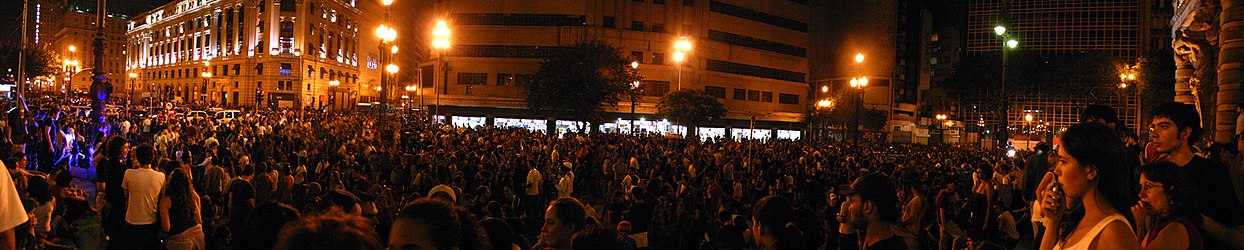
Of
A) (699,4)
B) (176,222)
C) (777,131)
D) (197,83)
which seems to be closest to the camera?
(176,222)

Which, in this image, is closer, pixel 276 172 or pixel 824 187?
pixel 276 172

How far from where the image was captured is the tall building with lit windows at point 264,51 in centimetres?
8806

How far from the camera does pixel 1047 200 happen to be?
3068mm

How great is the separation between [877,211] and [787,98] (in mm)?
66290

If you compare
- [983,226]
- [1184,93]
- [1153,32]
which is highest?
[1153,32]

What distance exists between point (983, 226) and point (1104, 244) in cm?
776

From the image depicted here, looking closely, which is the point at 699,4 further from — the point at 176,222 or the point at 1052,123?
the point at 176,222

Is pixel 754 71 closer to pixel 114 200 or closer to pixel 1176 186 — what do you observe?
pixel 114 200

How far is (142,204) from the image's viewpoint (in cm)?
650

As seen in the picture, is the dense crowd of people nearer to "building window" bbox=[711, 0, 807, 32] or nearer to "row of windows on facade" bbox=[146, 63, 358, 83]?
"building window" bbox=[711, 0, 807, 32]

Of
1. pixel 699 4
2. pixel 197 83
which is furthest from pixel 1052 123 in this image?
pixel 197 83

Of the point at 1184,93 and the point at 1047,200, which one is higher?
the point at 1184,93

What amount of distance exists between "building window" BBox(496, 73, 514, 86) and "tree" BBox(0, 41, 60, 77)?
31.3 meters

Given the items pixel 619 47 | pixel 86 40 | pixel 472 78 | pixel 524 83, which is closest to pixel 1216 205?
pixel 524 83
